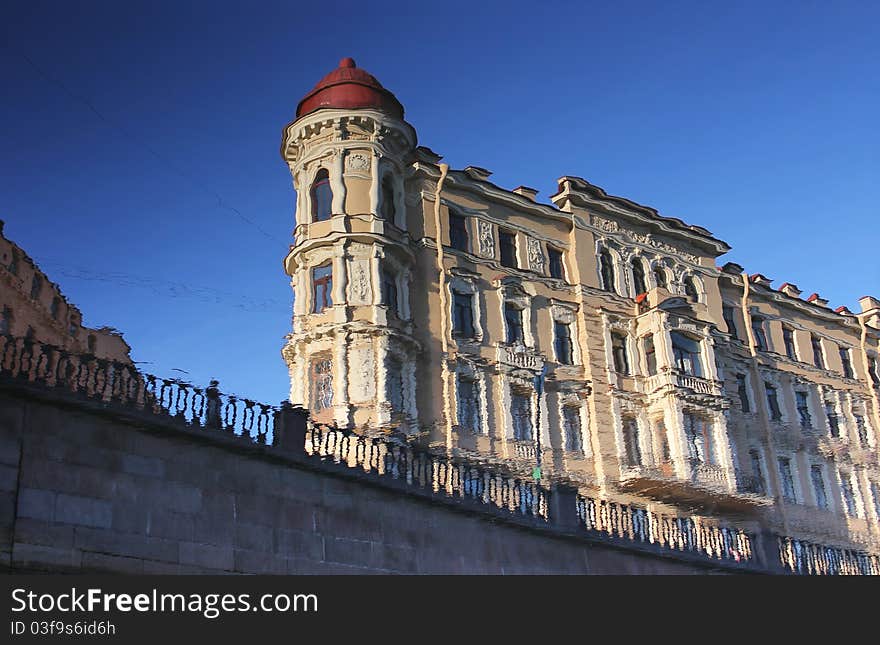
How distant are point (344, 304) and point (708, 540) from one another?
38.7 ft

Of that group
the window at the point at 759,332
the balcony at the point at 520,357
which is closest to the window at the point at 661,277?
the window at the point at 759,332

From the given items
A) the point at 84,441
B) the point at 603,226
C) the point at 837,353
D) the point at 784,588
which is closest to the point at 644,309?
the point at 603,226

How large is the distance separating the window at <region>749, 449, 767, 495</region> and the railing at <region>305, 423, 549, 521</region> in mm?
17718

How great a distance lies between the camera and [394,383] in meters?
29.1

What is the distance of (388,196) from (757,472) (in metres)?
18.0

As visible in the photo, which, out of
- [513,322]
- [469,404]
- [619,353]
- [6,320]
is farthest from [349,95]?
[6,320]

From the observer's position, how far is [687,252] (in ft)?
132

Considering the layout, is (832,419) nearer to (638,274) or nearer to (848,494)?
(848,494)

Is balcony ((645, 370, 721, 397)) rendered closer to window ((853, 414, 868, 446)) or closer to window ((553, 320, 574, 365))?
window ((553, 320, 574, 365))

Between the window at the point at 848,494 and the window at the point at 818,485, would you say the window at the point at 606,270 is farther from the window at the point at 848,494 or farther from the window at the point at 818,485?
the window at the point at 848,494

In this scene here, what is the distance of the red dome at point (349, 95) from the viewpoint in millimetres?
31766

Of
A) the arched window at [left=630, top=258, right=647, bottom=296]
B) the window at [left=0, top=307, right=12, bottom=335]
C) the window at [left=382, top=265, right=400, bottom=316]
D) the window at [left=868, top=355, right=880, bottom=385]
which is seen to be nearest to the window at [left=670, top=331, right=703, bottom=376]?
the arched window at [left=630, top=258, right=647, bottom=296]

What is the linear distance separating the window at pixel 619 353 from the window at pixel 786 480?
8.47 m

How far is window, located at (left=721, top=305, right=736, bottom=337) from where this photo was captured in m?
41.5
